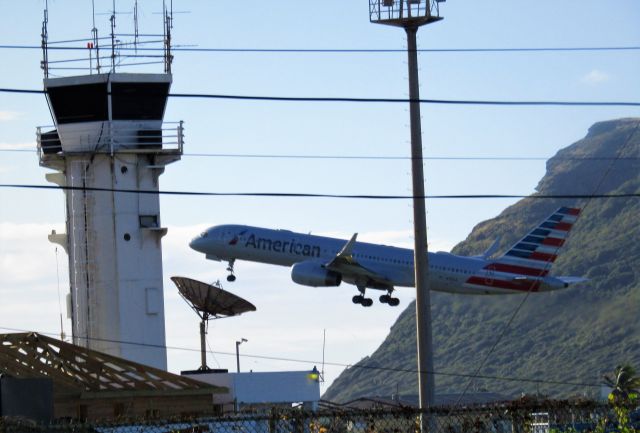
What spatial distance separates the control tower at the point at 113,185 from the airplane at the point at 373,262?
20.3 meters

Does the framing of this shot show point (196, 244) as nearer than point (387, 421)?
No

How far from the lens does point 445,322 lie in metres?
184

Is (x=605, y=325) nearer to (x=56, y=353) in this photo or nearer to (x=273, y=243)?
(x=273, y=243)

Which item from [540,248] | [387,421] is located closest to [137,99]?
[387,421]

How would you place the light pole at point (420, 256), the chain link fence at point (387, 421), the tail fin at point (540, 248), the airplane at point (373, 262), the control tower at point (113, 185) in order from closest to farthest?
the chain link fence at point (387, 421) → the light pole at point (420, 256) → the control tower at point (113, 185) → the airplane at point (373, 262) → the tail fin at point (540, 248)

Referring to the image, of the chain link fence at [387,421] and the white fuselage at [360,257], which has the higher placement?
the white fuselage at [360,257]

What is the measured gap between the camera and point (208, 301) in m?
54.2

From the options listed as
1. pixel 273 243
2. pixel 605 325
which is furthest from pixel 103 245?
pixel 605 325

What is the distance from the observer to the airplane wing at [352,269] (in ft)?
245

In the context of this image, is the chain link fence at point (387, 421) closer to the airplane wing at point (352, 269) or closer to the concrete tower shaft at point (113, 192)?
the concrete tower shaft at point (113, 192)

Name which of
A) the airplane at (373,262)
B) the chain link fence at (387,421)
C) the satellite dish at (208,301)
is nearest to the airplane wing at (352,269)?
the airplane at (373,262)

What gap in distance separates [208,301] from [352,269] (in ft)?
76.3

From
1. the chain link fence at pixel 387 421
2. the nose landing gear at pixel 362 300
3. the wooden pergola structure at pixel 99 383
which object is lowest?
the chain link fence at pixel 387 421

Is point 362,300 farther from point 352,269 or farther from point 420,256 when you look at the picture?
point 420,256
